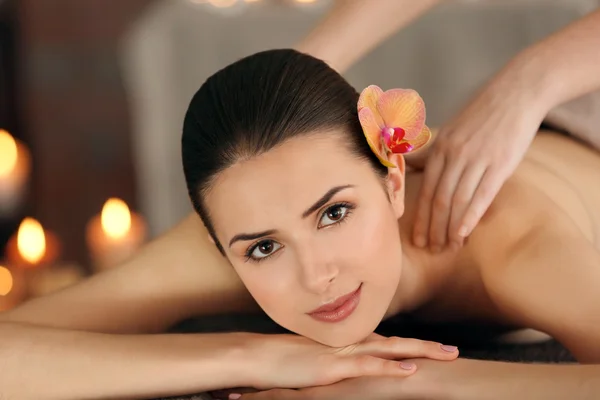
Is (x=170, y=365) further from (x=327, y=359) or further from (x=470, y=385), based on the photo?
(x=470, y=385)

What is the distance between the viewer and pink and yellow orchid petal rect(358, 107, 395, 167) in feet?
2.31

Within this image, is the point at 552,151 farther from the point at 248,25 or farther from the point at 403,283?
the point at 248,25

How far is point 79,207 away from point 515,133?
1.53 metres

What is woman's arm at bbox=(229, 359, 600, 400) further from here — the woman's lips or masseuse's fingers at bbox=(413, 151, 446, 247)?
masseuse's fingers at bbox=(413, 151, 446, 247)

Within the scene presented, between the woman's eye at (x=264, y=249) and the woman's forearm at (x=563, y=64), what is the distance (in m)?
0.36

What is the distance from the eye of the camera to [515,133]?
2.65 feet

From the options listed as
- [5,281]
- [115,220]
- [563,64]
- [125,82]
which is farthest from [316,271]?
[125,82]

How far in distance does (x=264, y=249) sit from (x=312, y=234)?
0.19 ft

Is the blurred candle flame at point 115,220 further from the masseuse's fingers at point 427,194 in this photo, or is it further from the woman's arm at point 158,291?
the masseuse's fingers at point 427,194

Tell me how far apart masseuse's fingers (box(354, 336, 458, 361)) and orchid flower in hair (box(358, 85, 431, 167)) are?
175mm

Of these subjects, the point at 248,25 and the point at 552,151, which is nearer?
the point at 552,151

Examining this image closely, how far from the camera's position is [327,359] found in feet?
2.34

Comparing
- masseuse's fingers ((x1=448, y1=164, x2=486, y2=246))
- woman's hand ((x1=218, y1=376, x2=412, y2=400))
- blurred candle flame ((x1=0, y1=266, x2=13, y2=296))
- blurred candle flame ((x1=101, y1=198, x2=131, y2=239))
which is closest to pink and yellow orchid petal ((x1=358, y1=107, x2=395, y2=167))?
masseuse's fingers ((x1=448, y1=164, x2=486, y2=246))

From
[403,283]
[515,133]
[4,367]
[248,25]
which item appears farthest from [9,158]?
[515,133]
